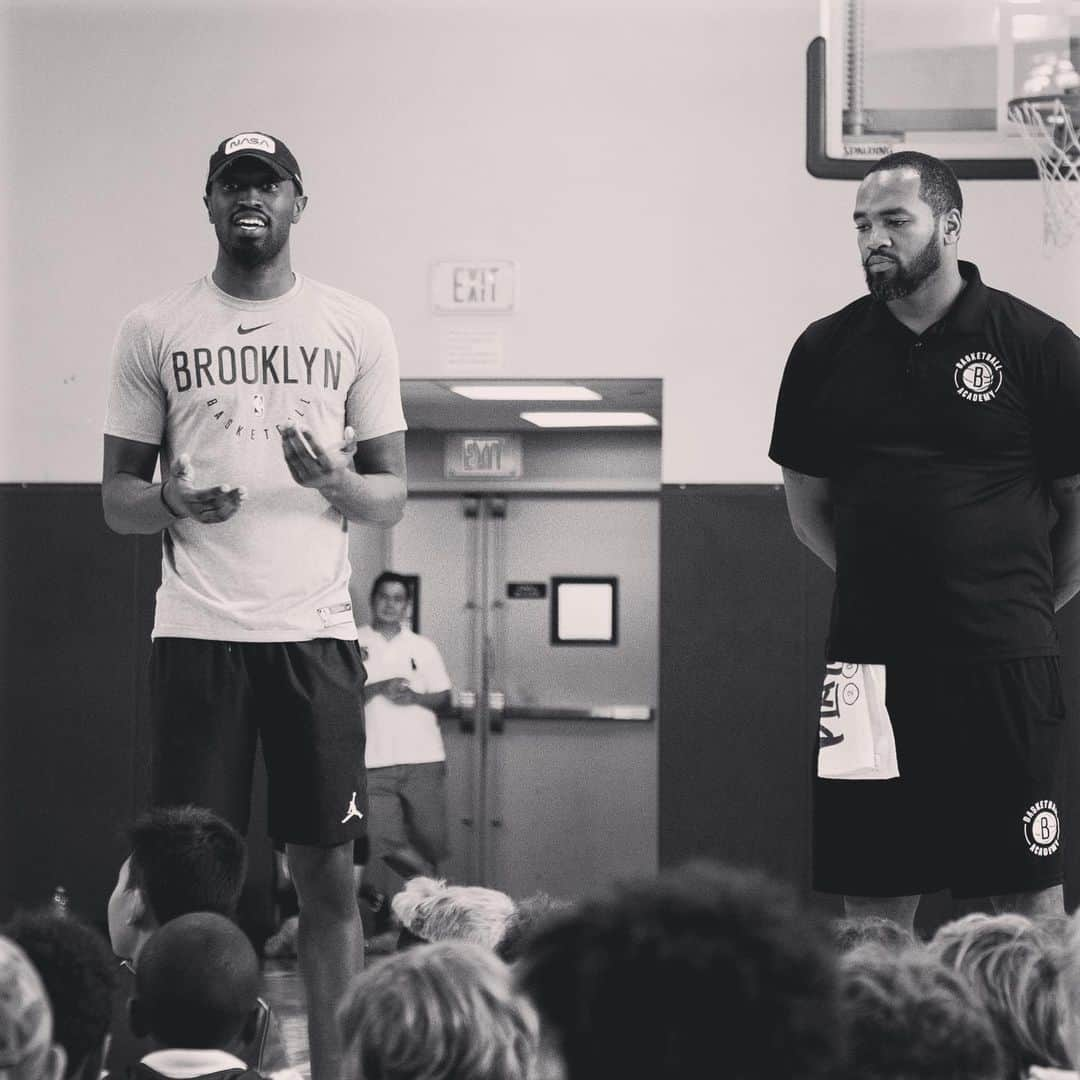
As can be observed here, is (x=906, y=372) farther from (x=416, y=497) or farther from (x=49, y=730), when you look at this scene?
(x=416, y=497)

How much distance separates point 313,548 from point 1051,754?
1.31 meters

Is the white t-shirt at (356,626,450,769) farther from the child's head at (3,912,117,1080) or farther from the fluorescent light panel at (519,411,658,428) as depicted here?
the child's head at (3,912,117,1080)

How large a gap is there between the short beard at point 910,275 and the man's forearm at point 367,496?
0.90 m

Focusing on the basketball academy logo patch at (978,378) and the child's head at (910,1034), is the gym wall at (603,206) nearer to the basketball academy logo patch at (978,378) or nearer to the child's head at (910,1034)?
the basketball academy logo patch at (978,378)

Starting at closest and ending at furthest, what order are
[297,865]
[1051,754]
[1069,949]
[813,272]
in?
1. [1069,949]
2. [297,865]
3. [1051,754]
4. [813,272]

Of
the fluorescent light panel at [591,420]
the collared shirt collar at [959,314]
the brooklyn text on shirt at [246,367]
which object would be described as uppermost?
the fluorescent light panel at [591,420]

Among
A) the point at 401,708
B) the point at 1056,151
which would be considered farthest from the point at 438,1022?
the point at 401,708

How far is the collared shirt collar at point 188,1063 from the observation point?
1.74 metres

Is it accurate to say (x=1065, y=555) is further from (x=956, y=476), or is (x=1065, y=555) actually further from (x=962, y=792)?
(x=962, y=792)

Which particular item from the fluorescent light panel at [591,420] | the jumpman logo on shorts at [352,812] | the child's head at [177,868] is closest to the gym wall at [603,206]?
the fluorescent light panel at [591,420]

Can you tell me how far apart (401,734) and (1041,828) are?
4.95 metres

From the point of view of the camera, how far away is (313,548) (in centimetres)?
264

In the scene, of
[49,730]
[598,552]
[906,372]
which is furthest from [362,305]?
[598,552]

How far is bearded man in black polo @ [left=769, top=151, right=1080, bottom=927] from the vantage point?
2.71 metres
